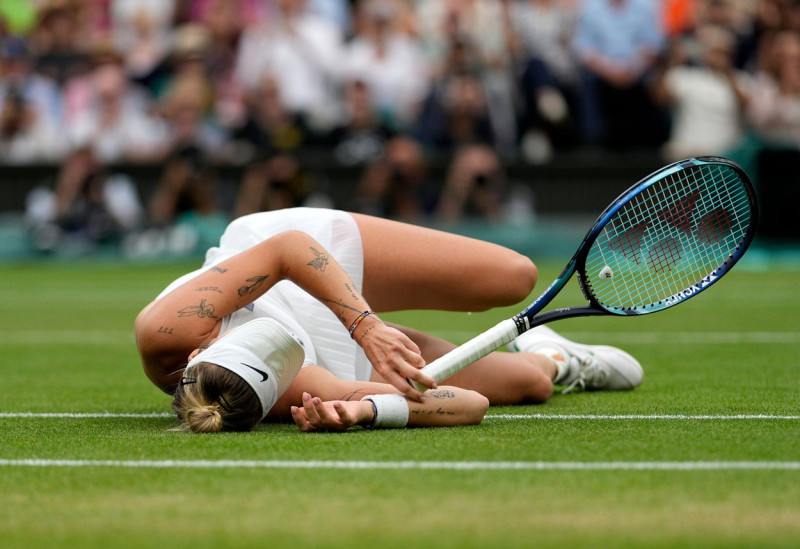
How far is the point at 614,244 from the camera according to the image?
439 centimetres

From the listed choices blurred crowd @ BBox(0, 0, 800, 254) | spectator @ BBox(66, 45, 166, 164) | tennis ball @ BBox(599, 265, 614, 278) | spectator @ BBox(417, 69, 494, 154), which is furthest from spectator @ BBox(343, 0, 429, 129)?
tennis ball @ BBox(599, 265, 614, 278)

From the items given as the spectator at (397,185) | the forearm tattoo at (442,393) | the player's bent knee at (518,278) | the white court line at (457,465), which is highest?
the player's bent knee at (518,278)

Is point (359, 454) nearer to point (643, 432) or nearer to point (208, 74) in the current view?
point (643, 432)

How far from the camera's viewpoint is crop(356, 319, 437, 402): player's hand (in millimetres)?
3938

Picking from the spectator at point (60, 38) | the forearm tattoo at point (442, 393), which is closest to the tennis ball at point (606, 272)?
the forearm tattoo at point (442, 393)

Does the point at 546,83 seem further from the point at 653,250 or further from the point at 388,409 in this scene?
the point at 388,409

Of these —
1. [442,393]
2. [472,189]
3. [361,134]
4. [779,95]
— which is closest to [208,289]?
[442,393]

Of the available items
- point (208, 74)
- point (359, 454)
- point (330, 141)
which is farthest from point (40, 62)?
point (359, 454)

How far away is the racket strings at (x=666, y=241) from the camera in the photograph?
433cm

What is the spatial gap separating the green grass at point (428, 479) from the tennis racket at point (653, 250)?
396 mm

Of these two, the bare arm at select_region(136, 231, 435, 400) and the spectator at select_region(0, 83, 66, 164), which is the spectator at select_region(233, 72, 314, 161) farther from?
the bare arm at select_region(136, 231, 435, 400)

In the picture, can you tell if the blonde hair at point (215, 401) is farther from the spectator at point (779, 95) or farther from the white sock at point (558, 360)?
the spectator at point (779, 95)

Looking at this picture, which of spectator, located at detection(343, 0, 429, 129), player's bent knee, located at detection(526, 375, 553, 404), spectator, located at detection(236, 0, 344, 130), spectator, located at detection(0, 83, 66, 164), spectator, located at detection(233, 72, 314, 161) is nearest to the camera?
player's bent knee, located at detection(526, 375, 553, 404)

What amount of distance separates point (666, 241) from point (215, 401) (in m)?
1.78
